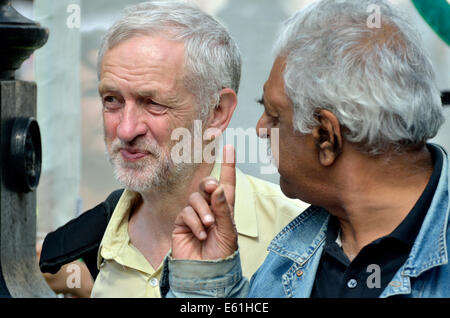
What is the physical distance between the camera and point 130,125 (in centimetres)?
245

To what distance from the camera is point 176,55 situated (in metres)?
2.57

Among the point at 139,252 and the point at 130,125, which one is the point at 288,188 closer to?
the point at 130,125

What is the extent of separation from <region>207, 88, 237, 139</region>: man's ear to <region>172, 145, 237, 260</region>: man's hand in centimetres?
63

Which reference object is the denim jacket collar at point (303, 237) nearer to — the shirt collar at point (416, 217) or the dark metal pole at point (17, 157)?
the shirt collar at point (416, 217)

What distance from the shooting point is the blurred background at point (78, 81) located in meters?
4.65

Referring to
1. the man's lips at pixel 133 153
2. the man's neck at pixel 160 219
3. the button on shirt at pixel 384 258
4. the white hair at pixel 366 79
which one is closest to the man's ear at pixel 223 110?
the man's neck at pixel 160 219

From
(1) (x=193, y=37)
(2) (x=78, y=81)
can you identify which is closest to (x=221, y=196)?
(1) (x=193, y=37)

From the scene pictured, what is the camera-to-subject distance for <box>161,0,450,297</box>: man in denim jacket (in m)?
1.92

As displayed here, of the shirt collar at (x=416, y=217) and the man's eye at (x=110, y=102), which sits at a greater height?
the man's eye at (x=110, y=102)

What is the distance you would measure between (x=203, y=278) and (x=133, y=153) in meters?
0.66

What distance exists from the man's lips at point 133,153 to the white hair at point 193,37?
295 millimetres

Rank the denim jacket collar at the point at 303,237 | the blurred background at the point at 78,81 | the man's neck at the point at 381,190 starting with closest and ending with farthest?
the man's neck at the point at 381,190 < the denim jacket collar at the point at 303,237 < the blurred background at the point at 78,81

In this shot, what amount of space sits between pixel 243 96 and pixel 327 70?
102 inches
